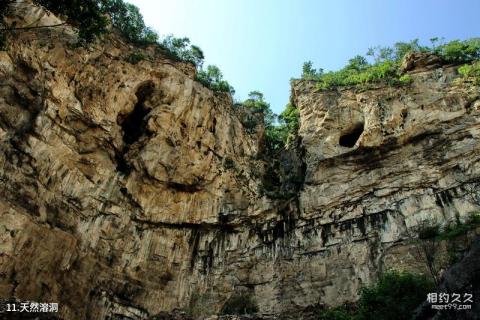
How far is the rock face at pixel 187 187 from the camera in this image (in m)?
17.3

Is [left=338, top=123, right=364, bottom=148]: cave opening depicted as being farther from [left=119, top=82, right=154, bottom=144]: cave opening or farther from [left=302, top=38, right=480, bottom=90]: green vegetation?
[left=119, top=82, right=154, bottom=144]: cave opening

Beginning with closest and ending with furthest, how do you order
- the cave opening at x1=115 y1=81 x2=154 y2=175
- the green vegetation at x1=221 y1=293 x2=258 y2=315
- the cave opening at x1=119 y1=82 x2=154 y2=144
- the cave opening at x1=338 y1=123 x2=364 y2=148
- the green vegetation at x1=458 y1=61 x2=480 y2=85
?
the green vegetation at x1=221 y1=293 x2=258 y2=315 < the cave opening at x1=115 y1=81 x2=154 y2=175 < the green vegetation at x1=458 y1=61 x2=480 y2=85 < the cave opening at x1=119 y1=82 x2=154 y2=144 < the cave opening at x1=338 y1=123 x2=364 y2=148

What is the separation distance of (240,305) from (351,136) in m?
11.4

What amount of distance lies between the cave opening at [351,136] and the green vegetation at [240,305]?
1004cm

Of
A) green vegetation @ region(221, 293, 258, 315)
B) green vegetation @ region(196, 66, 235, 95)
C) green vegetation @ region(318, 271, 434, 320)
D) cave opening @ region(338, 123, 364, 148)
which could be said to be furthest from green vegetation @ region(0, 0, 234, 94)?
green vegetation @ region(318, 271, 434, 320)

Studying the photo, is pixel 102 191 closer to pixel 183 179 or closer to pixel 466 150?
pixel 183 179

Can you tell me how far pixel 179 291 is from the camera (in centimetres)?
1977

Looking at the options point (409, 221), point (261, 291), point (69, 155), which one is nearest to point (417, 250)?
point (409, 221)

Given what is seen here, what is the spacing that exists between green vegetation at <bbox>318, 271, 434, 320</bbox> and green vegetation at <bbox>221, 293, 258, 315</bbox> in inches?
186

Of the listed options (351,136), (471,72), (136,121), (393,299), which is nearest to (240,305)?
(393,299)

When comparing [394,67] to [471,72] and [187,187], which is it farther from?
[187,187]

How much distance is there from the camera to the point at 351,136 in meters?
24.6

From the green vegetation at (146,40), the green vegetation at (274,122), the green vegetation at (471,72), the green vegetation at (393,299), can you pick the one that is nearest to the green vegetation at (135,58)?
the green vegetation at (146,40)

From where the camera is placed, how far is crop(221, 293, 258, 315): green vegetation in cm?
1898
